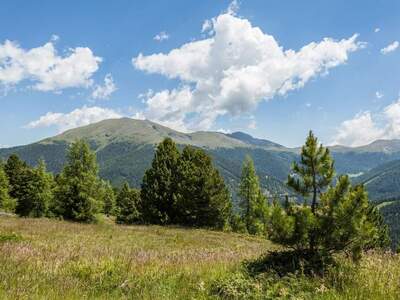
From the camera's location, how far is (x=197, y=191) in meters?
43.8

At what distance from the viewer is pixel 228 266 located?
908cm

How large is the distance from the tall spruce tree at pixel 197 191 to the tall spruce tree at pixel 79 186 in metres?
10.4

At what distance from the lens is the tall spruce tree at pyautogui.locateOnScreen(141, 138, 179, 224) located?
4494 cm

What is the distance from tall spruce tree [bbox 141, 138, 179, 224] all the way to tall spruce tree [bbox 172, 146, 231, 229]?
3.58 feet

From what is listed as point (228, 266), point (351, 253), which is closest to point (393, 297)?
point (351, 253)

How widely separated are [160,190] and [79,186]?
9.68 m

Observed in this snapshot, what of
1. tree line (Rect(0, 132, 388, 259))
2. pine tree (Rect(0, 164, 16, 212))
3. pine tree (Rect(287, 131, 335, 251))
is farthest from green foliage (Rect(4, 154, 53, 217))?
pine tree (Rect(287, 131, 335, 251))

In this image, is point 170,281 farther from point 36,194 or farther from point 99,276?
point 36,194

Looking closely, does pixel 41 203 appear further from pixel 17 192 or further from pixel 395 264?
pixel 395 264

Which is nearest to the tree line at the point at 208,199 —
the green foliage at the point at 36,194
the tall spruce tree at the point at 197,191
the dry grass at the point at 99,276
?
the tall spruce tree at the point at 197,191

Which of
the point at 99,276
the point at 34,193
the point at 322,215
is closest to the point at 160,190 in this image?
the point at 34,193

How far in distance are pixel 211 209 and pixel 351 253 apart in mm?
36268

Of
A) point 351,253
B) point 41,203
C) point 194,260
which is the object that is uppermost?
point 351,253

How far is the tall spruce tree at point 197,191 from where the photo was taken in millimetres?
43094
